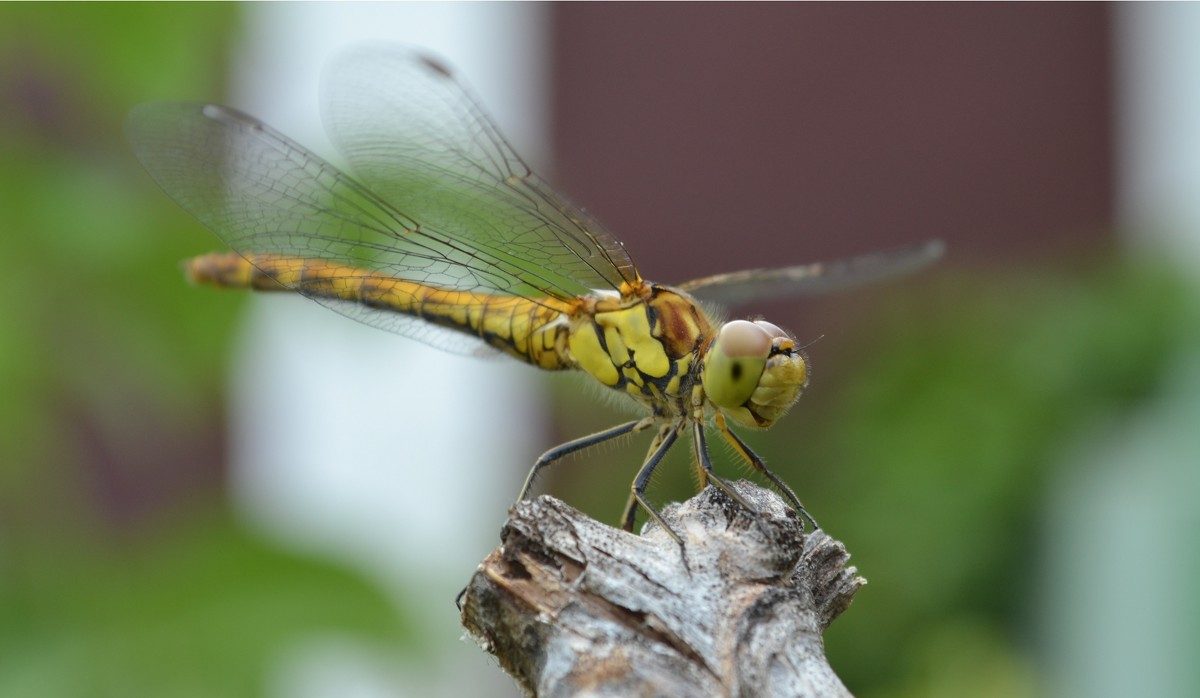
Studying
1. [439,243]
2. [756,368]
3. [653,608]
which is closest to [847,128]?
[439,243]

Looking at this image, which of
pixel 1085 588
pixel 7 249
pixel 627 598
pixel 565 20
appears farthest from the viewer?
pixel 565 20

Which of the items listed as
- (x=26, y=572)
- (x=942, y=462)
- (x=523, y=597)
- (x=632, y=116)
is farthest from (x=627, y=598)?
(x=632, y=116)

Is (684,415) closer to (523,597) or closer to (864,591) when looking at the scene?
(523,597)

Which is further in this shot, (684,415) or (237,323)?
(237,323)

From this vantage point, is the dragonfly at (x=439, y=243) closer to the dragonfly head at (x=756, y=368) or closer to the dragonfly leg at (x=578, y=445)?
the dragonfly leg at (x=578, y=445)

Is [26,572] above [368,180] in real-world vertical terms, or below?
below

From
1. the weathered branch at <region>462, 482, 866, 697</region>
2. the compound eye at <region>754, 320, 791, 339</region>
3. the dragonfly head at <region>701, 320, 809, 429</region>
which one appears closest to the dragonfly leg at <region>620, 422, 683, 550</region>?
the dragonfly head at <region>701, 320, 809, 429</region>

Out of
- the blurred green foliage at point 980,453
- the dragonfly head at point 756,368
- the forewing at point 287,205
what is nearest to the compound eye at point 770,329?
the dragonfly head at point 756,368

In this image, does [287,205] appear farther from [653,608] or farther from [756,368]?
[653,608]
